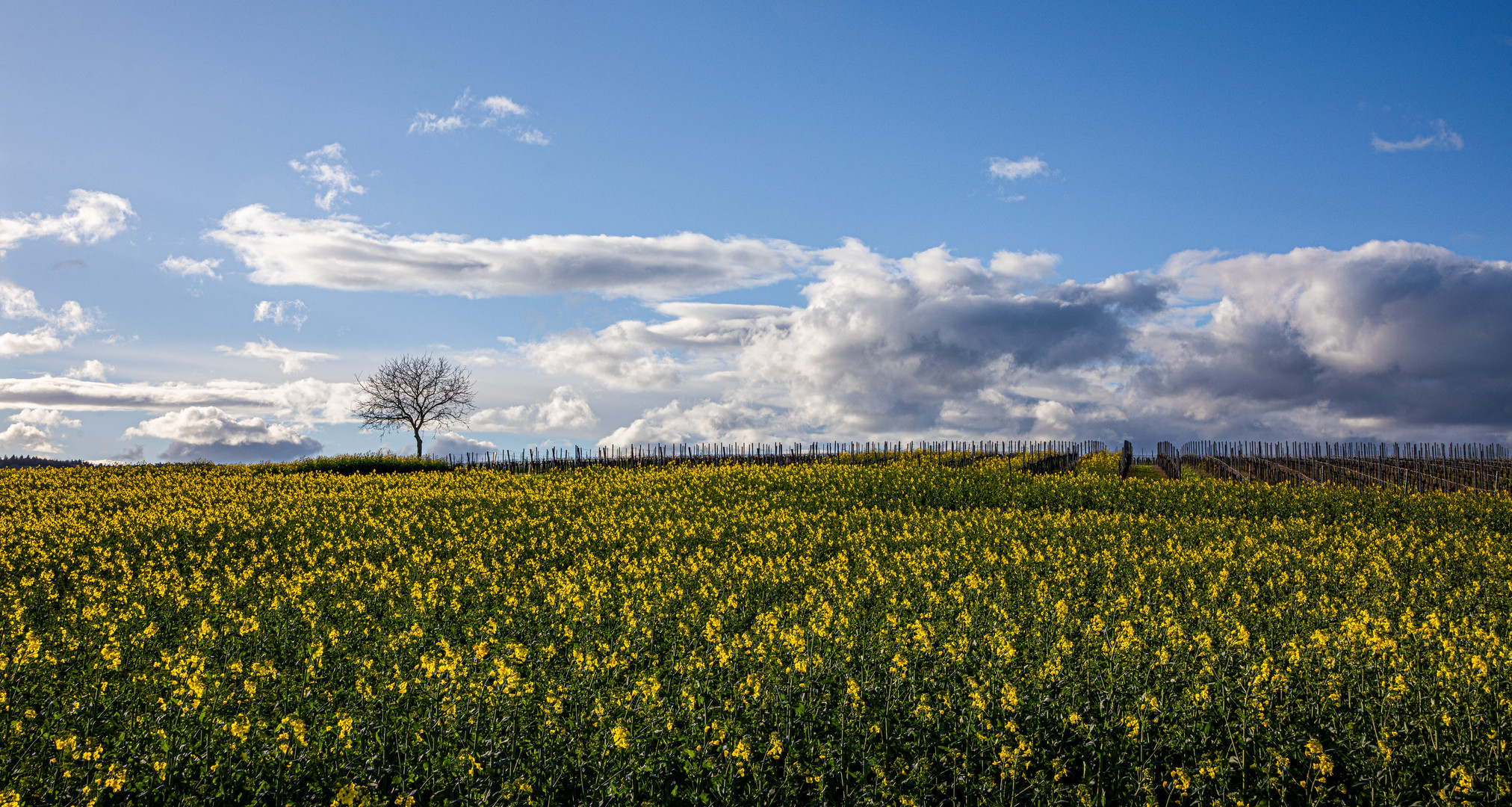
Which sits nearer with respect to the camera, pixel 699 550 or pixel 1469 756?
pixel 1469 756

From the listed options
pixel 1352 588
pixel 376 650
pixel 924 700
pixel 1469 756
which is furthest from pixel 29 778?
pixel 1352 588

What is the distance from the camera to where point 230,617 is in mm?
8781

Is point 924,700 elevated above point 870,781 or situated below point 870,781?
above

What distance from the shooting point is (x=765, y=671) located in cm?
614

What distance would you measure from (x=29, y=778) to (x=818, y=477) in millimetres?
22060

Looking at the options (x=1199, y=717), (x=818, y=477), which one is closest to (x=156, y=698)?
(x=1199, y=717)

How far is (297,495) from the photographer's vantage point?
77.4 ft

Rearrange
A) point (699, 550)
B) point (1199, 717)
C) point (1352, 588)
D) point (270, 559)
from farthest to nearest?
point (270, 559)
point (699, 550)
point (1352, 588)
point (1199, 717)

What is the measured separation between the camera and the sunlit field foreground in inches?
200

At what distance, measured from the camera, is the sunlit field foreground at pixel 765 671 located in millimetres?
5070

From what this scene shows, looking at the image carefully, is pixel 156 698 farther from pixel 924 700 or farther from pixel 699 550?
pixel 699 550

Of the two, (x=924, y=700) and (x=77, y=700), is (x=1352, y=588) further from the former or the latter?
(x=77, y=700)

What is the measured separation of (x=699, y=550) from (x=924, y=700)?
7129 millimetres

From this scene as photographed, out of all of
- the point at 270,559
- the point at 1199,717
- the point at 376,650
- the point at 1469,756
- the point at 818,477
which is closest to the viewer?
the point at 1469,756
